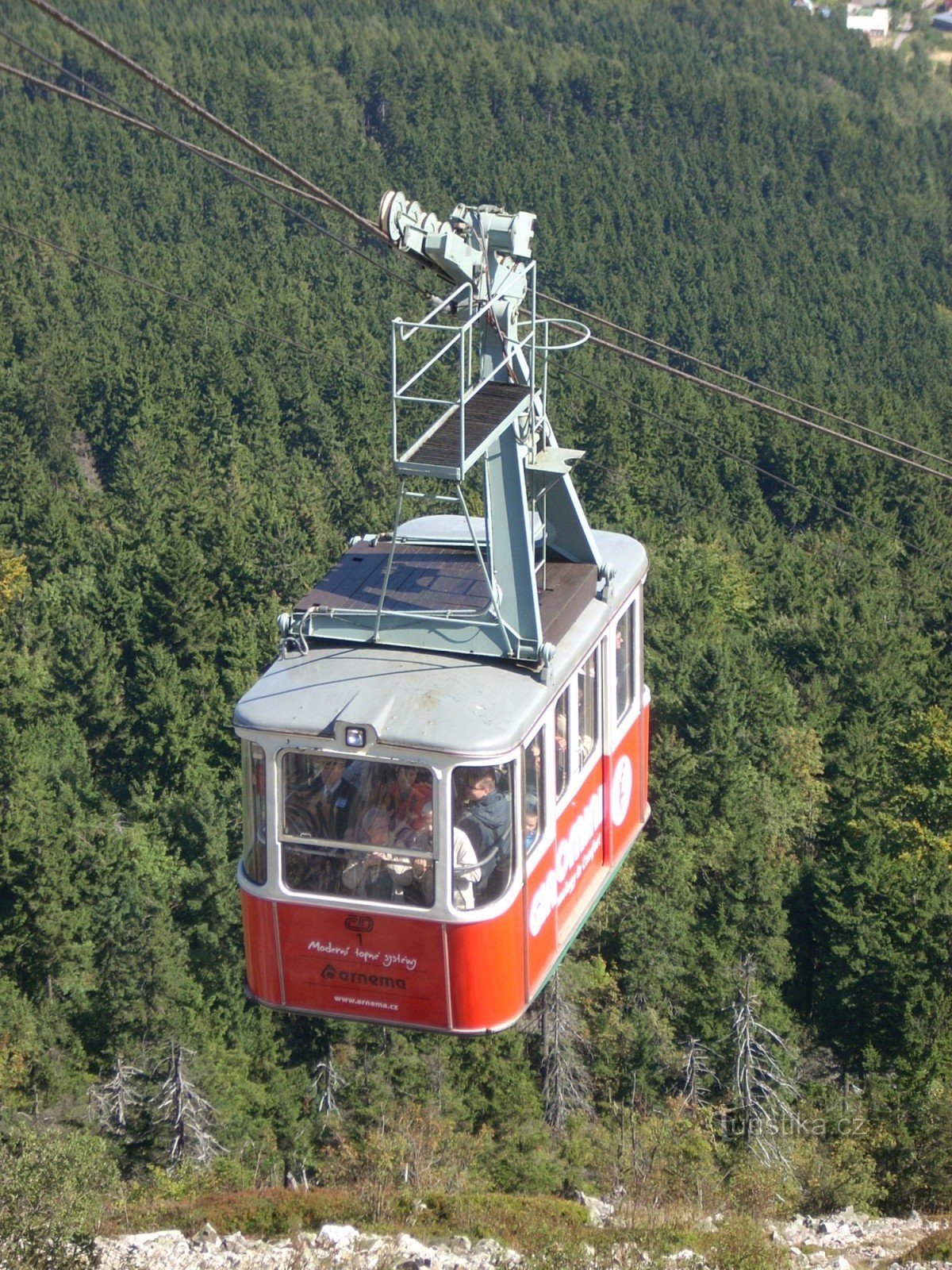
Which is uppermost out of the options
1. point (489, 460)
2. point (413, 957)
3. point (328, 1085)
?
point (489, 460)

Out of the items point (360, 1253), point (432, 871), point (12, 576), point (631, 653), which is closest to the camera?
point (432, 871)

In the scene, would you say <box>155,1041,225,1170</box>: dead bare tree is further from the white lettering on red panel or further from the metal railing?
the metal railing

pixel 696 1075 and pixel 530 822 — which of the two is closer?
pixel 530 822

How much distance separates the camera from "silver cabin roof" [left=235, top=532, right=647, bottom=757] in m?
14.6

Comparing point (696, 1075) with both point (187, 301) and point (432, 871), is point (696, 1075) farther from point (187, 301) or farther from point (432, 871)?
point (432, 871)

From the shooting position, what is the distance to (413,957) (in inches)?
598

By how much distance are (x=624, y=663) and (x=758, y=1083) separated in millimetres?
25651

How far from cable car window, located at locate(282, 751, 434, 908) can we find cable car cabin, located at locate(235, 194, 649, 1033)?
2cm

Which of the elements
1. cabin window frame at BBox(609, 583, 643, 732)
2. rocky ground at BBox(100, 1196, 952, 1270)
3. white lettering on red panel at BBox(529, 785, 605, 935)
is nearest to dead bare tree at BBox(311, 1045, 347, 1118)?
rocky ground at BBox(100, 1196, 952, 1270)

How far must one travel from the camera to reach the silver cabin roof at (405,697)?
1461cm

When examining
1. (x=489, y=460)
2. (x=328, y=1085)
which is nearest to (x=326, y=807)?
(x=489, y=460)

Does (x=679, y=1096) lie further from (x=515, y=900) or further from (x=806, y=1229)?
(x=515, y=900)

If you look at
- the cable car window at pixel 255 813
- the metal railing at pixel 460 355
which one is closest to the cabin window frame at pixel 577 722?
the metal railing at pixel 460 355

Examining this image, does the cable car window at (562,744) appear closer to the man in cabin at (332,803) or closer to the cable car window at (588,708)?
the cable car window at (588,708)
